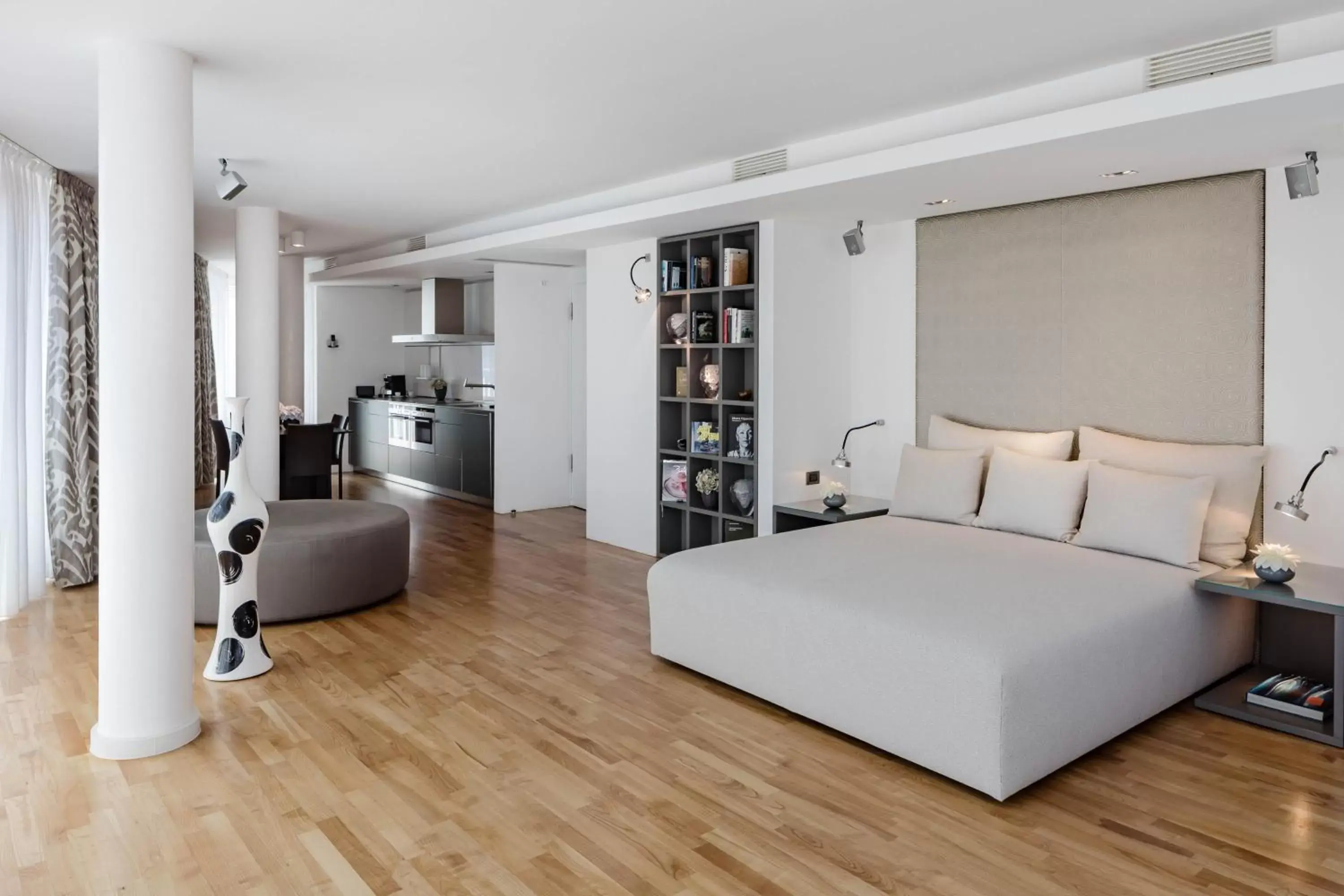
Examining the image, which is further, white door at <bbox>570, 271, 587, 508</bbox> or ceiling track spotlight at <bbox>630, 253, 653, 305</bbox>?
white door at <bbox>570, 271, 587, 508</bbox>

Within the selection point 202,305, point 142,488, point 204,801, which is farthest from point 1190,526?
point 202,305

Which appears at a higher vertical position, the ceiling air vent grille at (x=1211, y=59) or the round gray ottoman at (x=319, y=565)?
the ceiling air vent grille at (x=1211, y=59)

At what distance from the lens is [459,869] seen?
8.13ft

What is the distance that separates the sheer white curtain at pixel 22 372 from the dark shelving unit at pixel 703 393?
3.68 meters

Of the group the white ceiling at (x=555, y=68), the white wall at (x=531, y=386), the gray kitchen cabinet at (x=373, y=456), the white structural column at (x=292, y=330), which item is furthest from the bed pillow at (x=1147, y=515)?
the gray kitchen cabinet at (x=373, y=456)

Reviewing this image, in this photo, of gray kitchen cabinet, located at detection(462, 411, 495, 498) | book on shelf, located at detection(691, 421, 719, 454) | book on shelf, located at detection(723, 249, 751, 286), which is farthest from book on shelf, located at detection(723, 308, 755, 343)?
gray kitchen cabinet, located at detection(462, 411, 495, 498)

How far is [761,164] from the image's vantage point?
4977mm

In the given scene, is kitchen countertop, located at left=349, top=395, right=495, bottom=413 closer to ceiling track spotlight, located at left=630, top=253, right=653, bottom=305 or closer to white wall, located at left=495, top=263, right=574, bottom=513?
white wall, located at left=495, top=263, right=574, bottom=513

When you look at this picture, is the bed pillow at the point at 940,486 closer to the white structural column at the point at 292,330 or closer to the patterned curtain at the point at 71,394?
the patterned curtain at the point at 71,394

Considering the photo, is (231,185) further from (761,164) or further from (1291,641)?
(1291,641)

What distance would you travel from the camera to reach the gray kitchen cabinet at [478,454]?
852cm

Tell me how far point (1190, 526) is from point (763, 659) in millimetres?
1935

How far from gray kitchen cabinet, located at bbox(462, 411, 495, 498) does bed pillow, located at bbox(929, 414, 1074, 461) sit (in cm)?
438

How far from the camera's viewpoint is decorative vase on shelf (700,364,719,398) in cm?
609
